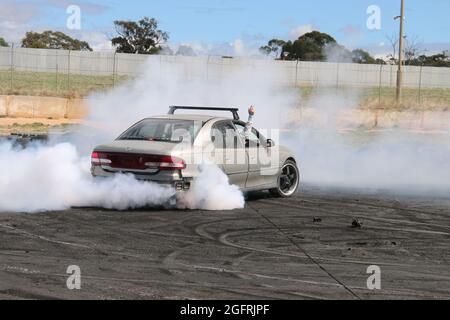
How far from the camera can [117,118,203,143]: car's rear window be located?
33.9ft

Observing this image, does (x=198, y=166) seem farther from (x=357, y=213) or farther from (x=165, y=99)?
(x=165, y=99)

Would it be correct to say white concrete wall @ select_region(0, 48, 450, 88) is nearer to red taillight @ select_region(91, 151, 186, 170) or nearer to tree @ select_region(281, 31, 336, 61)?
tree @ select_region(281, 31, 336, 61)

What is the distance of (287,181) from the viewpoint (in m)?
12.2

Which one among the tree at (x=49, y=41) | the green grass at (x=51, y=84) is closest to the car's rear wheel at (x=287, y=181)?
the green grass at (x=51, y=84)

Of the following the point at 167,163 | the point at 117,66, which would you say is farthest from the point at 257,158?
Result: the point at 117,66

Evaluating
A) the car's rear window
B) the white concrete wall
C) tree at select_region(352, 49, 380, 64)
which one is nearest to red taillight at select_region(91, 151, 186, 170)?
the car's rear window

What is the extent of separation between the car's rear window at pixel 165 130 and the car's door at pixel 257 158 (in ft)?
3.18

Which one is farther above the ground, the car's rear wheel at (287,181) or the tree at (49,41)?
the tree at (49,41)

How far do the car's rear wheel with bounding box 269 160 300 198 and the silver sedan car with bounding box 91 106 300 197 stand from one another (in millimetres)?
17

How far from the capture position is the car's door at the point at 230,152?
10.5m

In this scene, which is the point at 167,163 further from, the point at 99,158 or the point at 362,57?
the point at 362,57

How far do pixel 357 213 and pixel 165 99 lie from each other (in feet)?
35.2
